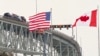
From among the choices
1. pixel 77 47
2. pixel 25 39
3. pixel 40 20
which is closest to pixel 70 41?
pixel 77 47

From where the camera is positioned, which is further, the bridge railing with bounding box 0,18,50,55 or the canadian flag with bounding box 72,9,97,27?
the bridge railing with bounding box 0,18,50,55

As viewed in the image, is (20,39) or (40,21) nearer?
(40,21)

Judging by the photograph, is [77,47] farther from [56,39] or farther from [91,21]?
[91,21]

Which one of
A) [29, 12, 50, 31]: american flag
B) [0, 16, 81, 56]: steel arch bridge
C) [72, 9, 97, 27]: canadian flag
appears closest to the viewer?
[29, 12, 50, 31]: american flag

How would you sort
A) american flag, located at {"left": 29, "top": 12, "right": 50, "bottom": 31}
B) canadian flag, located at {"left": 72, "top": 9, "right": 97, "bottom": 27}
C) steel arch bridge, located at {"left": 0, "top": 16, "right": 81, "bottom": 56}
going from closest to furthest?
american flag, located at {"left": 29, "top": 12, "right": 50, "bottom": 31}, canadian flag, located at {"left": 72, "top": 9, "right": 97, "bottom": 27}, steel arch bridge, located at {"left": 0, "top": 16, "right": 81, "bottom": 56}

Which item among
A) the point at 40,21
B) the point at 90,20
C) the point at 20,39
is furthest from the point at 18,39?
the point at 40,21

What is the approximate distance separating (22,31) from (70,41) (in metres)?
25.2

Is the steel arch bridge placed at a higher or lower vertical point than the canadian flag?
lower

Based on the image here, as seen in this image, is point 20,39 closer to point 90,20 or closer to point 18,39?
point 18,39

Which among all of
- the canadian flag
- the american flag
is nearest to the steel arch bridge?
the american flag

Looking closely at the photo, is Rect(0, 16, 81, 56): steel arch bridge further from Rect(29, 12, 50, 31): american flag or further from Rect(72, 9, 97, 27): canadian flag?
Rect(72, 9, 97, 27): canadian flag

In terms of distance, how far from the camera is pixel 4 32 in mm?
44781

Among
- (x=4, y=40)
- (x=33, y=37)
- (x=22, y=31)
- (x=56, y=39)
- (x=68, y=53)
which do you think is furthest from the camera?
(x=68, y=53)

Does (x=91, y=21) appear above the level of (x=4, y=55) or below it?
above
